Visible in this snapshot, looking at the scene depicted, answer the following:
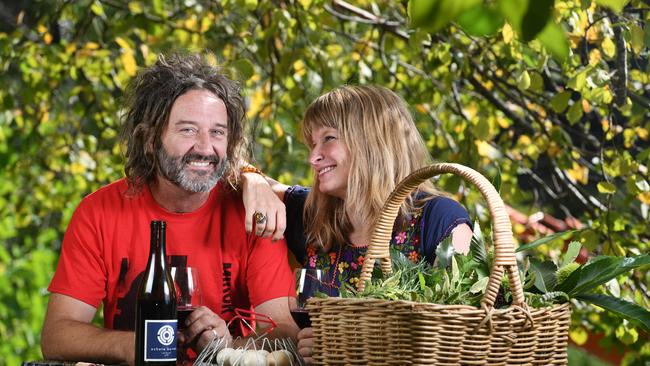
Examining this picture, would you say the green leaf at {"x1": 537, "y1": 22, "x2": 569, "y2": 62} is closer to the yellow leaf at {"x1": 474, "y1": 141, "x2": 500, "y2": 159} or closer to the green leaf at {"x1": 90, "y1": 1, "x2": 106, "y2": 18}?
the yellow leaf at {"x1": 474, "y1": 141, "x2": 500, "y2": 159}

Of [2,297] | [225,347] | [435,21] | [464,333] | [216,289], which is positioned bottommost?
Result: [2,297]

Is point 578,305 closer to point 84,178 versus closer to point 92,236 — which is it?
point 92,236

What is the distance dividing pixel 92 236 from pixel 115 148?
3986mm

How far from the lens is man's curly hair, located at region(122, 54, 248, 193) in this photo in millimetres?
3279

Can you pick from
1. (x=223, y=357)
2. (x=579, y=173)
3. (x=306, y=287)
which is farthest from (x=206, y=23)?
(x=223, y=357)

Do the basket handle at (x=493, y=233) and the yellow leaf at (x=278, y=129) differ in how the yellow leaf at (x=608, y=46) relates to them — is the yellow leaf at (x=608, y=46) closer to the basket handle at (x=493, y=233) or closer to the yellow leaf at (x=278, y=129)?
the basket handle at (x=493, y=233)

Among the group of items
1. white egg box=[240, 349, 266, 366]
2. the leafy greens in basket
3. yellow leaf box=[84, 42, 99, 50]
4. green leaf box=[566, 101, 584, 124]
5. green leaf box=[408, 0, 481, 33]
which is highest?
green leaf box=[408, 0, 481, 33]

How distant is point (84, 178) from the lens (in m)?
7.04

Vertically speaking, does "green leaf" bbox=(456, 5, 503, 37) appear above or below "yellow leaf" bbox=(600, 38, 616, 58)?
above

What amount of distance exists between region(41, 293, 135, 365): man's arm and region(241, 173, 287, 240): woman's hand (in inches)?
20.3

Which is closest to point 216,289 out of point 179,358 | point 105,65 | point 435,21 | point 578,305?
point 179,358

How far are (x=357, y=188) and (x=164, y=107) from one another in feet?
2.25

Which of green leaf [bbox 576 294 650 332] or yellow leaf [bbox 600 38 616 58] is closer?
green leaf [bbox 576 294 650 332]

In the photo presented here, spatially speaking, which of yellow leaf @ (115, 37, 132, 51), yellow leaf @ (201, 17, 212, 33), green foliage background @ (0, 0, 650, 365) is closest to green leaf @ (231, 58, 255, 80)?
green foliage background @ (0, 0, 650, 365)
